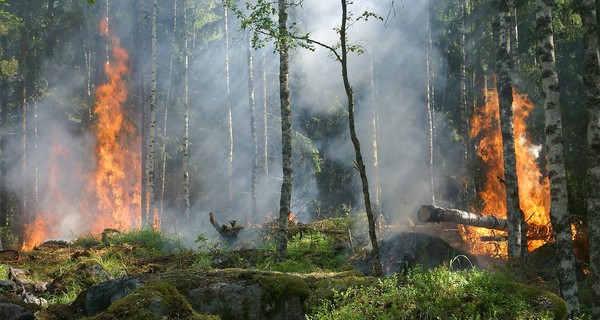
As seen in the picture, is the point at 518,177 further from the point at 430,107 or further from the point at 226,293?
the point at 226,293

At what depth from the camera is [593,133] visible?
312 inches

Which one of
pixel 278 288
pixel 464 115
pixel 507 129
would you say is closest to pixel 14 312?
pixel 278 288

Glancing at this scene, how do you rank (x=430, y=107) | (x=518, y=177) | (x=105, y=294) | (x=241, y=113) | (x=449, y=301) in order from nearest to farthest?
(x=449, y=301), (x=105, y=294), (x=518, y=177), (x=430, y=107), (x=241, y=113)

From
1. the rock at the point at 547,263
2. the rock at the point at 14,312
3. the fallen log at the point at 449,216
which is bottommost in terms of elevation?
the rock at the point at 547,263

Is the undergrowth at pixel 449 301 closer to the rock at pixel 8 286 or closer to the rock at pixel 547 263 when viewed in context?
the rock at pixel 8 286

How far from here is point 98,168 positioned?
28.5 meters

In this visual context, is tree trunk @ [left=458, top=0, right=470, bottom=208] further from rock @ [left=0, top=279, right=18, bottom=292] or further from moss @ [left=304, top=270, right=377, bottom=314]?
rock @ [left=0, top=279, right=18, bottom=292]

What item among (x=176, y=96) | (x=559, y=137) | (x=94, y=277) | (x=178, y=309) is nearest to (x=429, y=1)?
(x=176, y=96)

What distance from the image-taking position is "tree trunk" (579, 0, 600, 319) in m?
7.72

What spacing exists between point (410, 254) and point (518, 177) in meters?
9.75

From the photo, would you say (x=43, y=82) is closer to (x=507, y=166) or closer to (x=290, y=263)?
(x=290, y=263)

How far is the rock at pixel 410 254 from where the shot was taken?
1177cm

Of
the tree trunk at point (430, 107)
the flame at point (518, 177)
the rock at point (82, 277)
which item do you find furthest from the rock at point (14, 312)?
the tree trunk at point (430, 107)

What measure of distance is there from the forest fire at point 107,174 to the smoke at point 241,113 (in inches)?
8.7
